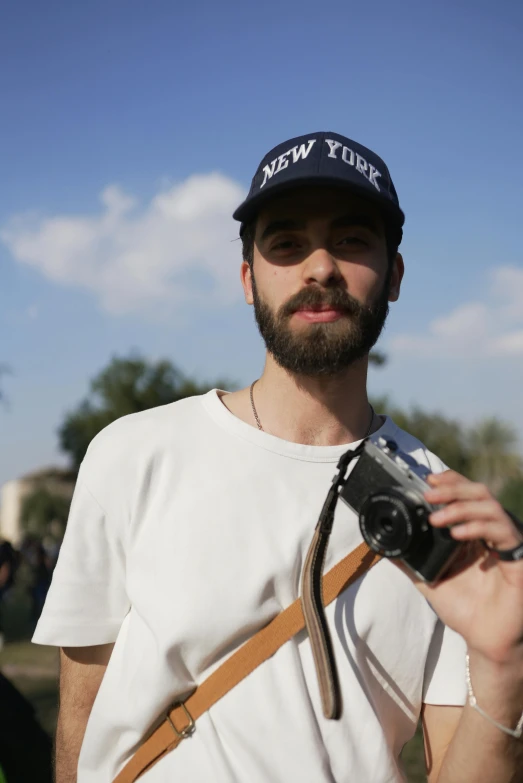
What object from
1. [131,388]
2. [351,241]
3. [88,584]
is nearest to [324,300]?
[351,241]

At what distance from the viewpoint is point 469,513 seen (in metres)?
1.94

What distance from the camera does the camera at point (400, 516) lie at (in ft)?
6.51

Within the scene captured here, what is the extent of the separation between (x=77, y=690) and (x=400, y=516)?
1.26 meters

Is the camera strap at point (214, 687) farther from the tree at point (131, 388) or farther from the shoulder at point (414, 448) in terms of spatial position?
the tree at point (131, 388)

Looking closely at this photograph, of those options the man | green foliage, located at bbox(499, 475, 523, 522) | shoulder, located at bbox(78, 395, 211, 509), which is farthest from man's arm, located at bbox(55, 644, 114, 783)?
green foliage, located at bbox(499, 475, 523, 522)

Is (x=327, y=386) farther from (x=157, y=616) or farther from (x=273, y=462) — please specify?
(x=157, y=616)

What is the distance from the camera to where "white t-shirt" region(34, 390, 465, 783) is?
2143 mm

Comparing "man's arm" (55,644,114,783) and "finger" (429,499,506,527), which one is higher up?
"finger" (429,499,506,527)

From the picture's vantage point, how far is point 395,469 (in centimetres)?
205

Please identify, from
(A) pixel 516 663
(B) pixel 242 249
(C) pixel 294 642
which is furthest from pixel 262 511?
(B) pixel 242 249

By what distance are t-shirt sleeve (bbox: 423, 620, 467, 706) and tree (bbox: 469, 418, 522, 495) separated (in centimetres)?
Answer: 4265

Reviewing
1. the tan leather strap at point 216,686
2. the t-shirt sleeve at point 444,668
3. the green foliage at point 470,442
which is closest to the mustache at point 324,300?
the tan leather strap at point 216,686

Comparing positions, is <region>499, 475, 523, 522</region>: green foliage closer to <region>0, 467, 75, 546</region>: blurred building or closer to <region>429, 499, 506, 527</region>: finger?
<region>429, 499, 506, 527</region>: finger

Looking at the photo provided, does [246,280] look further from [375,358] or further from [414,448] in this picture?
[375,358]
